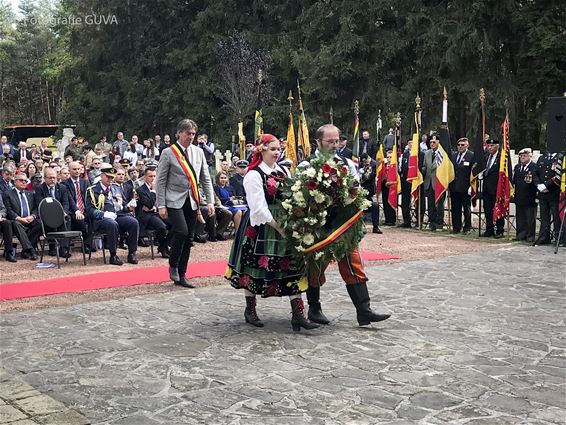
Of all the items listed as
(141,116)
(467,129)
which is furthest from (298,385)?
(141,116)

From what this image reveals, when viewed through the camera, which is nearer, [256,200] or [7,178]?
[256,200]

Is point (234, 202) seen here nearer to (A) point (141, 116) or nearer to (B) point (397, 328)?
(B) point (397, 328)

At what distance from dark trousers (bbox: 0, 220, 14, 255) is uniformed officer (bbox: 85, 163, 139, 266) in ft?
4.20

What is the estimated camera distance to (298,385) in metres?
5.41

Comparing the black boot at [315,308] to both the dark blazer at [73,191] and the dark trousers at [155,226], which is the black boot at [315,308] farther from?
the dark blazer at [73,191]

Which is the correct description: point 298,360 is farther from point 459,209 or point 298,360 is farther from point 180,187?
point 459,209

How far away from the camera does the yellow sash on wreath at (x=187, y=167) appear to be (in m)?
9.15

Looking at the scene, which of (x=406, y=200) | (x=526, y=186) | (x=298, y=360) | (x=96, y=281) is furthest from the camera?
(x=406, y=200)

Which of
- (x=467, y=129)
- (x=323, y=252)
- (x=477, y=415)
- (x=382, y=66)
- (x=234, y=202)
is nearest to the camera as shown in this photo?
(x=477, y=415)

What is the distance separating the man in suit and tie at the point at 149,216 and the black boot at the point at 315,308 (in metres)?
5.69

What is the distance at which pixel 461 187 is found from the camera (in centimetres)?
1548

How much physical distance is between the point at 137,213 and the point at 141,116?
30735 mm

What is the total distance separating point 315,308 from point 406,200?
402 inches

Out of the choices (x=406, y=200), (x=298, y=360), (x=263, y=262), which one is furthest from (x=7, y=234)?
(x=406, y=200)
